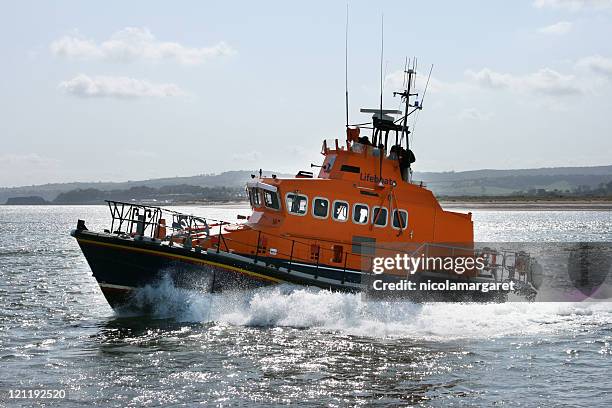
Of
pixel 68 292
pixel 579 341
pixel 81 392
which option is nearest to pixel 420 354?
pixel 579 341

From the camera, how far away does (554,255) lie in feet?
115

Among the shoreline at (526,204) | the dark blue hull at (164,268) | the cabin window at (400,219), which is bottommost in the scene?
→ the dark blue hull at (164,268)

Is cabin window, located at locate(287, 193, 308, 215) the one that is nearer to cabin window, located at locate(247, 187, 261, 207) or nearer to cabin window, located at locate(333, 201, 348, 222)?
cabin window, located at locate(333, 201, 348, 222)

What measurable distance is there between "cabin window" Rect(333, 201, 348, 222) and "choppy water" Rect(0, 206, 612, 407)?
5.77ft

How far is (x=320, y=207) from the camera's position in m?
15.9

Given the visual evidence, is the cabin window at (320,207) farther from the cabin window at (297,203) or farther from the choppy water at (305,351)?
the choppy water at (305,351)

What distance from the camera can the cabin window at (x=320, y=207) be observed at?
15.8 metres

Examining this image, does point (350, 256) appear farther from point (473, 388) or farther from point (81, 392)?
point (81, 392)

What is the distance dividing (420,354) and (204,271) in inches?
→ 190

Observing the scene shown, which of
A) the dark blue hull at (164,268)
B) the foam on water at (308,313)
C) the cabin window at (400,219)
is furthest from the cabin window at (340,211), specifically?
the foam on water at (308,313)

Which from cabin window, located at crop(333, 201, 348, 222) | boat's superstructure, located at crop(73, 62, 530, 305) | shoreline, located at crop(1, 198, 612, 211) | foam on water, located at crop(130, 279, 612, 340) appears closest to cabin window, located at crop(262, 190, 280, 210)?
boat's superstructure, located at crop(73, 62, 530, 305)

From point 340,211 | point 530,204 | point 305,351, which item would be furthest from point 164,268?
point 530,204

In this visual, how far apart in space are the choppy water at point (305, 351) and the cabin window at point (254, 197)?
2329mm

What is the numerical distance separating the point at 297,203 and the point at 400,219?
2.44m
